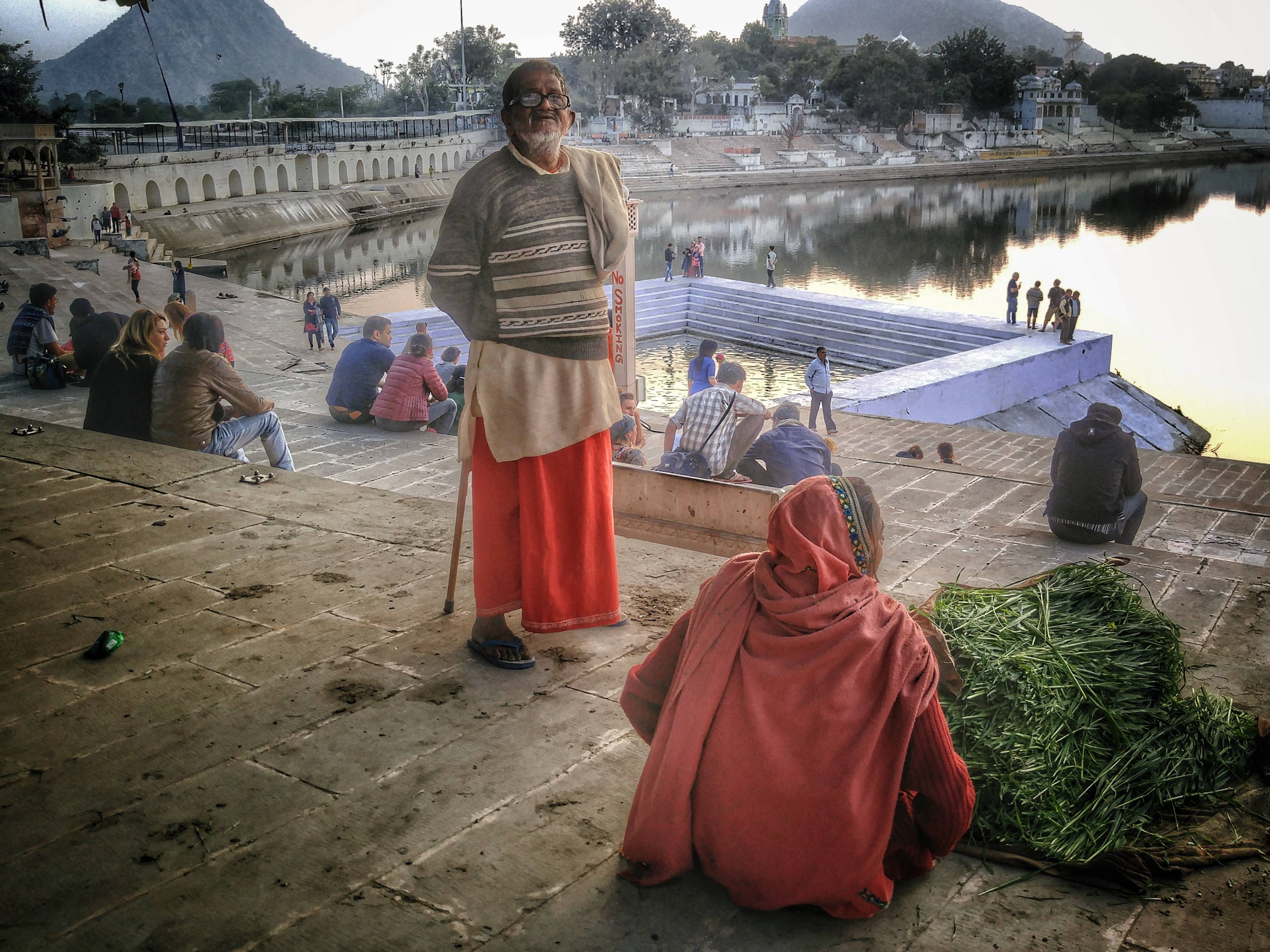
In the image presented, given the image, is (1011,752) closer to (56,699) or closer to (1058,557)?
(56,699)

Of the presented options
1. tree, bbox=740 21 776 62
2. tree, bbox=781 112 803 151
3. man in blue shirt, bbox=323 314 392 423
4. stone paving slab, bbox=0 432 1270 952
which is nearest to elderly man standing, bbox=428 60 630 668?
stone paving slab, bbox=0 432 1270 952

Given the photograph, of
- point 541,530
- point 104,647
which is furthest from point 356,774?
point 104,647

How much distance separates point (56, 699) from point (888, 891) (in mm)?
1998

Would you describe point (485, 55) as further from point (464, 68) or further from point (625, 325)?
point (625, 325)

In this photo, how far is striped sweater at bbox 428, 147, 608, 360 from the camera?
2.53 meters

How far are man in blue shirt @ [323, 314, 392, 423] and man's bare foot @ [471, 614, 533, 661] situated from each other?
4579mm

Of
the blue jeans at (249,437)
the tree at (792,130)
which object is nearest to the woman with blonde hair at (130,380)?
the blue jeans at (249,437)

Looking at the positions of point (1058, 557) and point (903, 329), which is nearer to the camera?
point (1058, 557)

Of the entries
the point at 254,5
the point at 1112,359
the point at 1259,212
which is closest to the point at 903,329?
the point at 1112,359

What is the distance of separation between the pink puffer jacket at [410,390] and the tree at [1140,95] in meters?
85.6

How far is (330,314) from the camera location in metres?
13.7

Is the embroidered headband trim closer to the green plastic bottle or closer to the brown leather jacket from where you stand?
the green plastic bottle

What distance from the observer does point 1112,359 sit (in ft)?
70.1

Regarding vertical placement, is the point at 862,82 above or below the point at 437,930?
above
